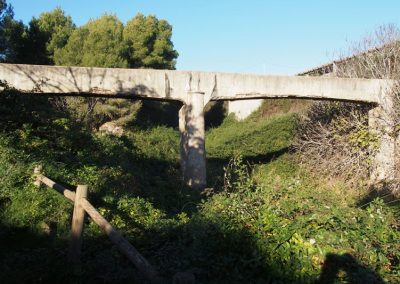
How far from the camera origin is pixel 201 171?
41.6 ft

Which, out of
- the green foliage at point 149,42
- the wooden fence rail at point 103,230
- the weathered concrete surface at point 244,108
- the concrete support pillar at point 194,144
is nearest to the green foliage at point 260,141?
the weathered concrete surface at point 244,108

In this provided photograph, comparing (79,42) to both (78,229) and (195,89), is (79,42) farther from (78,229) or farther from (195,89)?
(78,229)

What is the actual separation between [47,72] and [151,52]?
2101 centimetres

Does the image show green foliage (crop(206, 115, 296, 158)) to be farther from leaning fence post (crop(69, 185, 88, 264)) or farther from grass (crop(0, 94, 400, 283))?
leaning fence post (crop(69, 185, 88, 264))

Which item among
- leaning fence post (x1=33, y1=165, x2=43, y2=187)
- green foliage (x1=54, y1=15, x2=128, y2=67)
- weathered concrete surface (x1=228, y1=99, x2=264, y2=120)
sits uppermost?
green foliage (x1=54, y1=15, x2=128, y2=67)

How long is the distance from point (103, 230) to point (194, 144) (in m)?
8.39

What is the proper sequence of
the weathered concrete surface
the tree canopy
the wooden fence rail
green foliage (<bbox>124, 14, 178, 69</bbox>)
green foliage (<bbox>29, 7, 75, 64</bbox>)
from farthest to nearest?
the weathered concrete surface, green foliage (<bbox>124, 14, 178, 69</bbox>), green foliage (<bbox>29, 7, 75, 64</bbox>), the tree canopy, the wooden fence rail

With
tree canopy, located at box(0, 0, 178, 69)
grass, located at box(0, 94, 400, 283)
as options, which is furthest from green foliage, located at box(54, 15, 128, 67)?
grass, located at box(0, 94, 400, 283)

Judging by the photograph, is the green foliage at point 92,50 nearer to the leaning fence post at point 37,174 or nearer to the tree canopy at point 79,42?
the tree canopy at point 79,42

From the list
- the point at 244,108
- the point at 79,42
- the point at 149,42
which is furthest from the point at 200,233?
the point at 149,42

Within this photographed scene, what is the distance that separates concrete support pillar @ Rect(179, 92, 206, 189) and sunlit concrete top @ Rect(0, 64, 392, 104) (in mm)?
317

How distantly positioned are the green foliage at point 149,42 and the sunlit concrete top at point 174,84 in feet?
59.7

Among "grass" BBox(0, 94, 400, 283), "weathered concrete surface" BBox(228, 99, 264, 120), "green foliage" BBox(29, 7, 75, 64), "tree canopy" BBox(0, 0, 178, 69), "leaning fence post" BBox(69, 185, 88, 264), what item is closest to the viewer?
"grass" BBox(0, 94, 400, 283)

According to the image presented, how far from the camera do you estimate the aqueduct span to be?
11.6m
